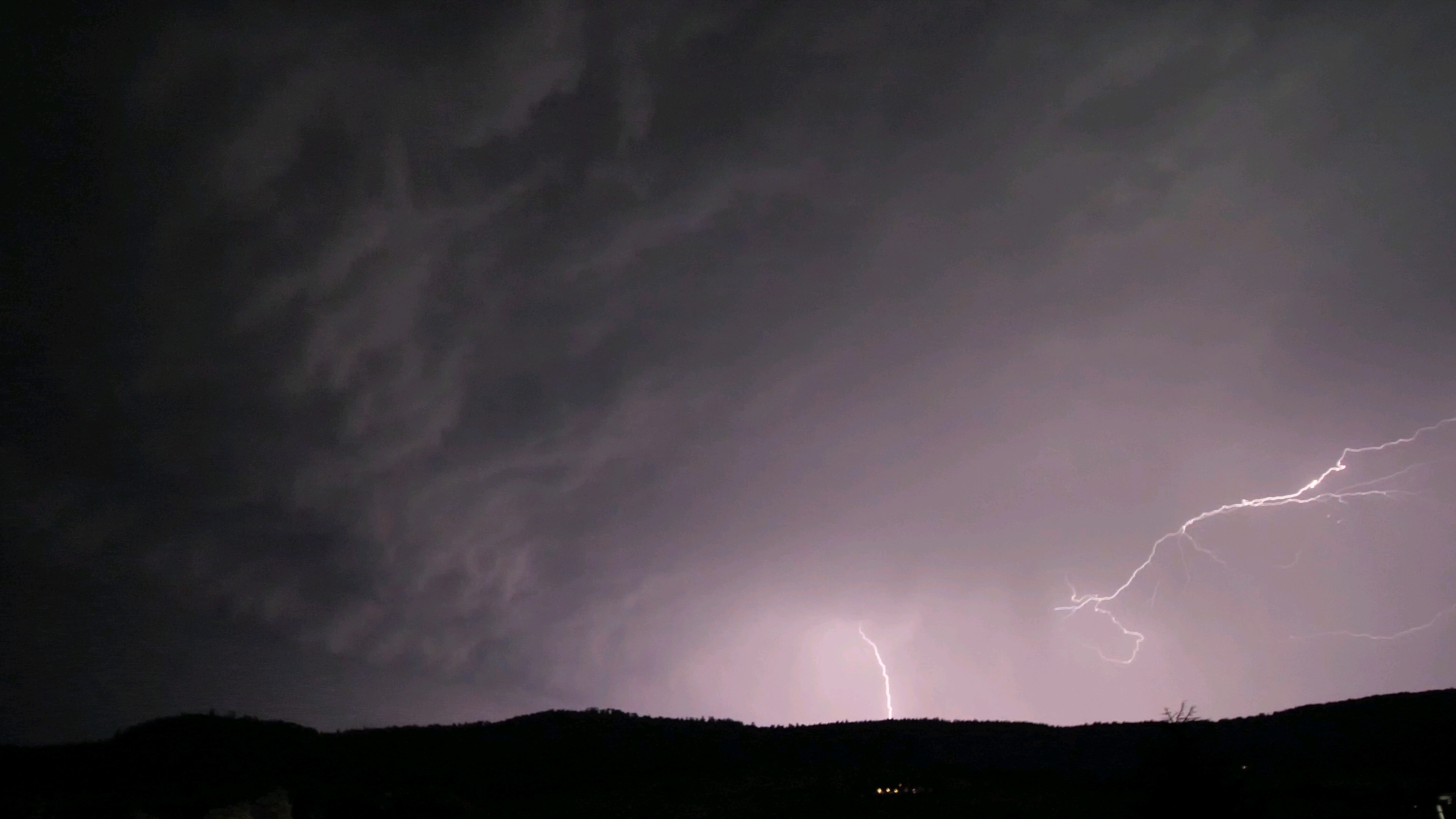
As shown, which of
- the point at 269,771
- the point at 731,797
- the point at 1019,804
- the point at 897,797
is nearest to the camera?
the point at 1019,804

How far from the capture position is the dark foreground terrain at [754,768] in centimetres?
2441

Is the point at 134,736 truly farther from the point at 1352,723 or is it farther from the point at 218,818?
the point at 1352,723

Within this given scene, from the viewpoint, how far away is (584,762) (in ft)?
131

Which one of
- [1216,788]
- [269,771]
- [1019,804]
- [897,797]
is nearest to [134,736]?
[269,771]

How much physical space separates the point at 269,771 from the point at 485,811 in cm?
1580

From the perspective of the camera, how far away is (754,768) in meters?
39.0

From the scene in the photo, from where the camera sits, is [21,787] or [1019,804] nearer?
[1019,804]

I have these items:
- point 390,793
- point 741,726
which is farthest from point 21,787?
point 741,726

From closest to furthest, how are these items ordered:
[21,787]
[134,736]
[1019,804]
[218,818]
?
[218,818] < [1019,804] < [21,787] < [134,736]

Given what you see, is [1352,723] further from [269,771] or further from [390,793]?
[269,771]

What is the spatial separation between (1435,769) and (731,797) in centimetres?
2609

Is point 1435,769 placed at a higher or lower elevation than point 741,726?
lower

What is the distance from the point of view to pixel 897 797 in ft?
95.1

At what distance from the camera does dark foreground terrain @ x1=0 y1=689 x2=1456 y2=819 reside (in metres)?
24.4
